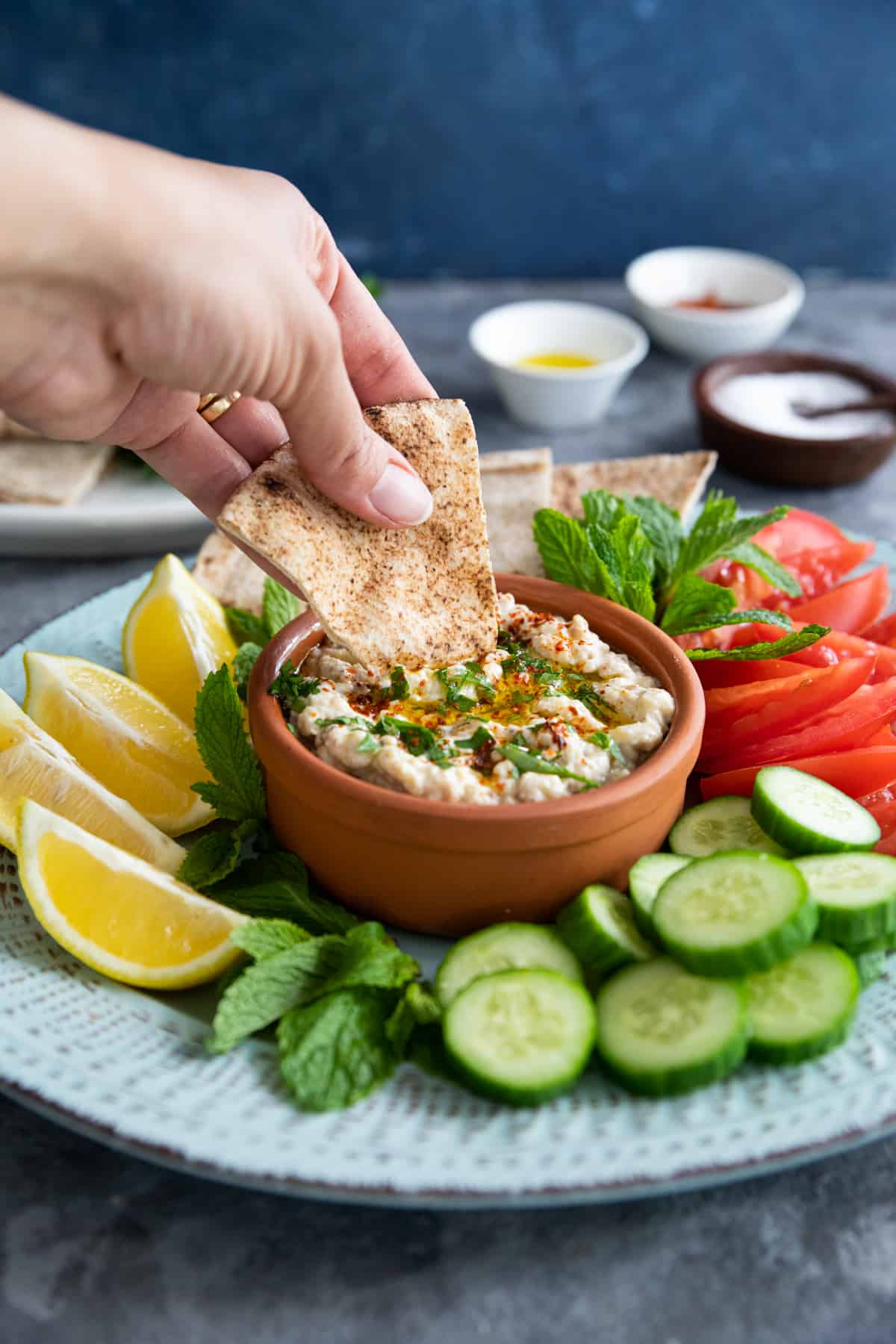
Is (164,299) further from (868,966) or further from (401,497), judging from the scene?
(868,966)

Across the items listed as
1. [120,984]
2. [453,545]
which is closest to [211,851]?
[120,984]

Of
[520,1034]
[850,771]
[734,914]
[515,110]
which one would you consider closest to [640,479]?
[850,771]

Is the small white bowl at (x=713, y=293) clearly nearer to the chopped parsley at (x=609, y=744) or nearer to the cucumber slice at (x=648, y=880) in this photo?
the chopped parsley at (x=609, y=744)

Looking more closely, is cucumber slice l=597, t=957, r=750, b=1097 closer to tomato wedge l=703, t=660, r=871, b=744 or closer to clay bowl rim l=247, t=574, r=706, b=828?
clay bowl rim l=247, t=574, r=706, b=828

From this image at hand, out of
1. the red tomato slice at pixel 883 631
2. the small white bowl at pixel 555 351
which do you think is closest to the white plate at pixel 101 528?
the small white bowl at pixel 555 351

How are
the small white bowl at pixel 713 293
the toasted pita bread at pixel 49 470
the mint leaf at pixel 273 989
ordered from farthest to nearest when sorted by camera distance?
the small white bowl at pixel 713 293, the toasted pita bread at pixel 49 470, the mint leaf at pixel 273 989

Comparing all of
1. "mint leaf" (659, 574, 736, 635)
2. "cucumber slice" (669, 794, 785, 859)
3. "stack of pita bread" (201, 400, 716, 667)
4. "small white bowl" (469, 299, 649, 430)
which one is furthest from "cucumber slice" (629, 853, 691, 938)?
"small white bowl" (469, 299, 649, 430)
